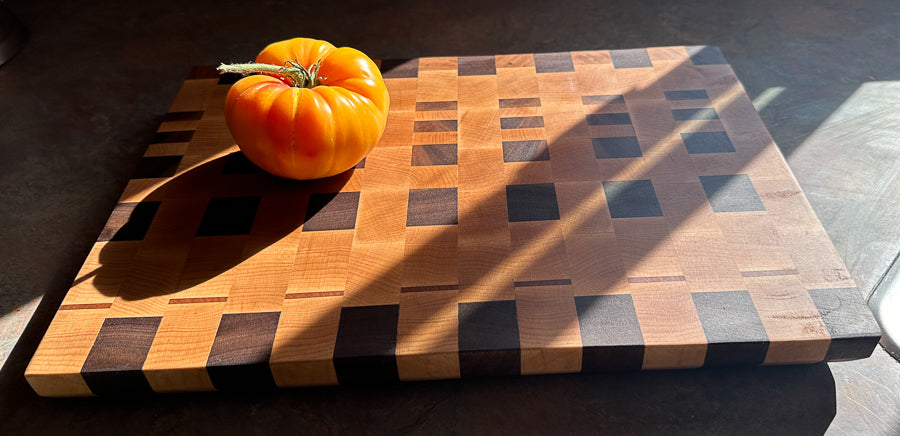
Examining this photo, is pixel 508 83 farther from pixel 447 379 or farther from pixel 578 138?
pixel 447 379

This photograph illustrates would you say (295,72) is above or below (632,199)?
above

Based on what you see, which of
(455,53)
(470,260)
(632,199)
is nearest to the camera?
(470,260)

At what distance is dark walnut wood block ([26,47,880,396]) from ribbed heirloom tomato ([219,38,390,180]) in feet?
0.29

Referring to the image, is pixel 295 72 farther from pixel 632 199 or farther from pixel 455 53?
pixel 455 53

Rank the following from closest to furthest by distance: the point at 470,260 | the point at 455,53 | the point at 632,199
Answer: the point at 470,260, the point at 632,199, the point at 455,53

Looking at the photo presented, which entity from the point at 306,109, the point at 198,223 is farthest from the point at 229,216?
the point at 306,109

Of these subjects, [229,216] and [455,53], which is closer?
[229,216]

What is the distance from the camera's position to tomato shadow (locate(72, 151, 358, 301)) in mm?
1064

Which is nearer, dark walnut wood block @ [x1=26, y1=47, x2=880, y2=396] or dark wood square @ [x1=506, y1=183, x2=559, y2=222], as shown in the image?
dark walnut wood block @ [x1=26, y1=47, x2=880, y2=396]

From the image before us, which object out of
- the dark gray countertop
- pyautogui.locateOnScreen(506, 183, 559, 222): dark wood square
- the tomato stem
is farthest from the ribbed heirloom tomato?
the dark gray countertop

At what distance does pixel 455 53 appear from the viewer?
2.13 metres

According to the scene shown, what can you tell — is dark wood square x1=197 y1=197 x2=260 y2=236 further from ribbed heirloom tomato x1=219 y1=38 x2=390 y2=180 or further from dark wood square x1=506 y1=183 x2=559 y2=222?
dark wood square x1=506 y1=183 x2=559 y2=222

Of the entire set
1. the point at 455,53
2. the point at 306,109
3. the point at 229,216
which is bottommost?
the point at 455,53

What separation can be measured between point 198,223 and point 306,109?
0.29m
